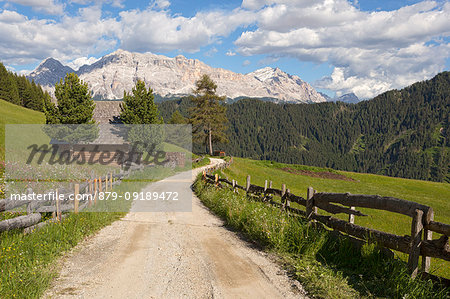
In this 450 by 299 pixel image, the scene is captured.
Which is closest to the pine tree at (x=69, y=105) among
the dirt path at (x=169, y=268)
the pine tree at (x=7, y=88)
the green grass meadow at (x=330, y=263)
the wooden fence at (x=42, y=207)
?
the wooden fence at (x=42, y=207)

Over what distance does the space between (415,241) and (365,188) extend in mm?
41007

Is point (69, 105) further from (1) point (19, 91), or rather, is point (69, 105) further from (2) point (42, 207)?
(1) point (19, 91)

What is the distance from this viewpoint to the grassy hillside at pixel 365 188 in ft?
65.8

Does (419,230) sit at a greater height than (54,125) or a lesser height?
lesser

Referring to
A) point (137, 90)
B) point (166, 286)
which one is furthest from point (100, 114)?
point (166, 286)

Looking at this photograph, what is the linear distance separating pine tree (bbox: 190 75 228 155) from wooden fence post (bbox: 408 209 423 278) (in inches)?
2131

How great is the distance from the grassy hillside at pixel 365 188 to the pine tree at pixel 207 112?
1255 centimetres

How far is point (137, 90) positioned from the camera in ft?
145

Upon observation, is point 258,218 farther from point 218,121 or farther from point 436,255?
point 218,121

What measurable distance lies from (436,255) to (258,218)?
5.61 metres

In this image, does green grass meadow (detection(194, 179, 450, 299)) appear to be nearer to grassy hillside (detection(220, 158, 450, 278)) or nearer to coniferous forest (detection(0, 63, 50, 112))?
grassy hillside (detection(220, 158, 450, 278))

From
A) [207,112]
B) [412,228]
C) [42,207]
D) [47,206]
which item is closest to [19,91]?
[207,112]

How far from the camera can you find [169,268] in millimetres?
7648

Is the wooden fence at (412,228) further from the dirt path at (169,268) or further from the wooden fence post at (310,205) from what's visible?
the dirt path at (169,268)
